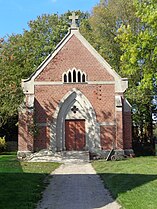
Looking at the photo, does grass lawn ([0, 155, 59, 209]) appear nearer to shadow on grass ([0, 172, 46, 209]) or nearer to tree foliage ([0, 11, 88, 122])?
shadow on grass ([0, 172, 46, 209])

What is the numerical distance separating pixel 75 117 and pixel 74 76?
3579 mm

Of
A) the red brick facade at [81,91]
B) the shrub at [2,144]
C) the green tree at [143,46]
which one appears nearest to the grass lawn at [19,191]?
the green tree at [143,46]

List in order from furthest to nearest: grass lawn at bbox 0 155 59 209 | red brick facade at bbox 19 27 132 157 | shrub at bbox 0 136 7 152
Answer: shrub at bbox 0 136 7 152 < red brick facade at bbox 19 27 132 157 < grass lawn at bbox 0 155 59 209

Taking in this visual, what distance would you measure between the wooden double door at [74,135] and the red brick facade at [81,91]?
1480mm

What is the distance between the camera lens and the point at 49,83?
100 feet

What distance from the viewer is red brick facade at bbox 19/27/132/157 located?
98.4ft

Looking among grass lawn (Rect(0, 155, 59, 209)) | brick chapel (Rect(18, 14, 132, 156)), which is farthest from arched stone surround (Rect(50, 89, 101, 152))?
grass lawn (Rect(0, 155, 59, 209))

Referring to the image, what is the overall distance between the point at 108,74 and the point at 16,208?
873 inches

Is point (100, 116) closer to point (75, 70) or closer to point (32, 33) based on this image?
point (75, 70)

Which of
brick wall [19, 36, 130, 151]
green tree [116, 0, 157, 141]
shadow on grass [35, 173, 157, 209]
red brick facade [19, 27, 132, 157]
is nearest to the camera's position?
shadow on grass [35, 173, 157, 209]

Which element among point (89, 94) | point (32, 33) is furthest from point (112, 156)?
point (32, 33)

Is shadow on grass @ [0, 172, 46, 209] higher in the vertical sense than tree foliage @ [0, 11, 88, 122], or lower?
lower

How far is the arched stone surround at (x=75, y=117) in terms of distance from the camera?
30125 mm

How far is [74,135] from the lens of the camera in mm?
30609
